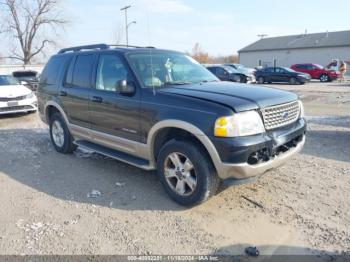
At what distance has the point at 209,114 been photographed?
358cm

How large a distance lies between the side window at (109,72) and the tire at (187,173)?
54.3 inches

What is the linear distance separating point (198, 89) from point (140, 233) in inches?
75.3

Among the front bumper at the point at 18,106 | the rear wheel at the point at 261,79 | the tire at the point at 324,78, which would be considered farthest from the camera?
the tire at the point at 324,78

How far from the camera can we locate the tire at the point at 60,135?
620 cm

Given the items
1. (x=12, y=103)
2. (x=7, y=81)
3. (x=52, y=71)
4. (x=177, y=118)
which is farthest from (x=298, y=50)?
(x=177, y=118)

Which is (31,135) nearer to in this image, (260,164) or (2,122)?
(2,122)

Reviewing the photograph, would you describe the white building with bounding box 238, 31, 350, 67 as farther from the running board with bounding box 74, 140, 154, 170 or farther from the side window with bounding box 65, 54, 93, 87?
the running board with bounding box 74, 140, 154, 170

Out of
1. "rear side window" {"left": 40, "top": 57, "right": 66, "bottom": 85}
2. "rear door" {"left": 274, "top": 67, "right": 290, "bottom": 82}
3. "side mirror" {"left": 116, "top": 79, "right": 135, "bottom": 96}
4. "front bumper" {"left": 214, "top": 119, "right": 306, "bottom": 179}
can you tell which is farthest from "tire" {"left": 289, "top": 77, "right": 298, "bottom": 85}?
"side mirror" {"left": 116, "top": 79, "right": 135, "bottom": 96}

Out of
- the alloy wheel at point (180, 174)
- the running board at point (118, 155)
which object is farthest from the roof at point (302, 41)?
the alloy wheel at point (180, 174)

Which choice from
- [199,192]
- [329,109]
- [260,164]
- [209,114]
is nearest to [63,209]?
[199,192]

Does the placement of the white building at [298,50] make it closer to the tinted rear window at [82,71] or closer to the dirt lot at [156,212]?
the dirt lot at [156,212]

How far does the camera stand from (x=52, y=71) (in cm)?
645

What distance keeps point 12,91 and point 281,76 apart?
68.8 feet

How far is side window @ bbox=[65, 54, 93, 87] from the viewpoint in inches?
212
